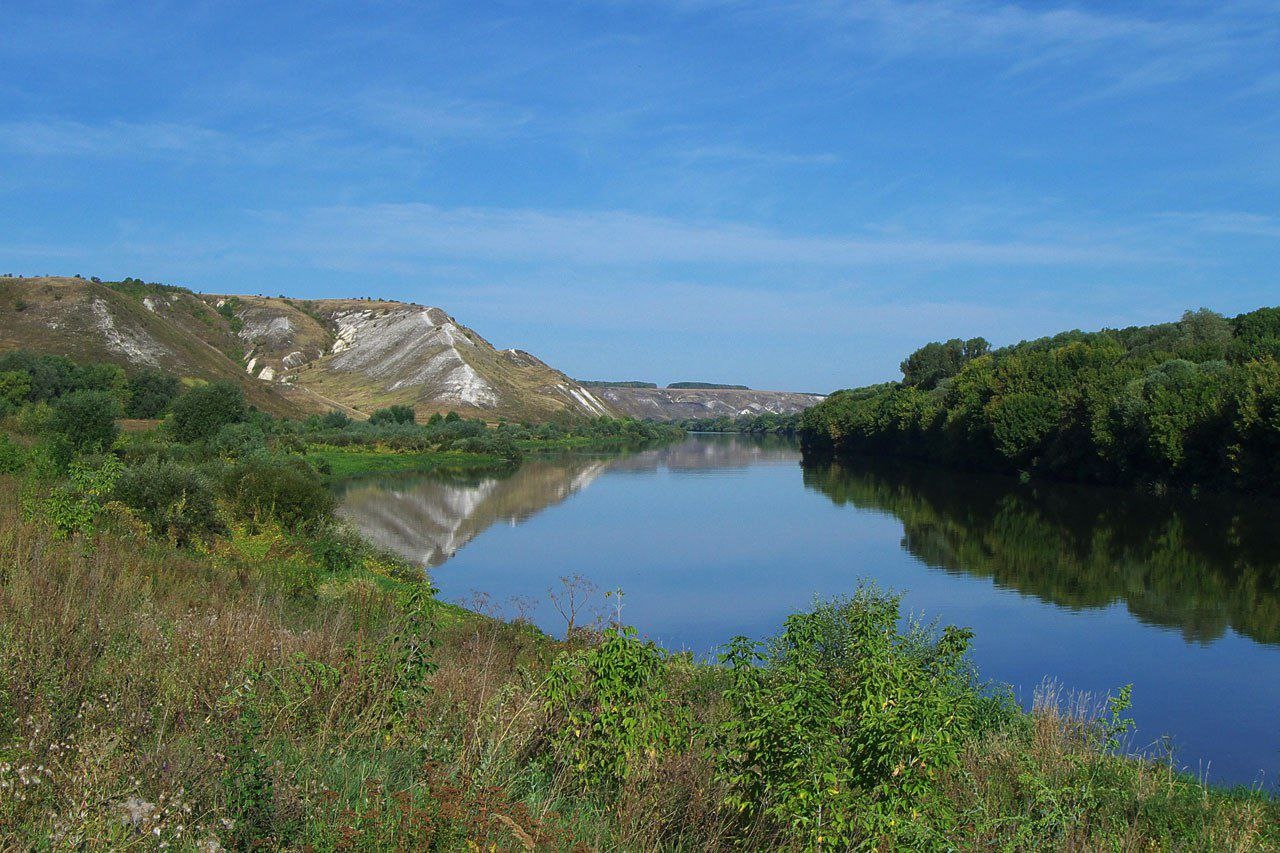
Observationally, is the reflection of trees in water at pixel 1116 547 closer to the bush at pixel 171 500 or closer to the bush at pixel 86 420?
the bush at pixel 171 500

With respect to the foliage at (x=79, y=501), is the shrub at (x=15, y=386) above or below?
above

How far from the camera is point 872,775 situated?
5.29m

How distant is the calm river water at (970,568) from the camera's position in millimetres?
15641

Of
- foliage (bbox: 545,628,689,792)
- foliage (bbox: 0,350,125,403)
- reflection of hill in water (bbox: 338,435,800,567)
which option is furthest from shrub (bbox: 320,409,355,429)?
foliage (bbox: 545,628,689,792)

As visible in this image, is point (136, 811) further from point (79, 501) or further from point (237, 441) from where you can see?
point (237, 441)

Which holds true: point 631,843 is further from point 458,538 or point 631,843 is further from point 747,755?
point 458,538

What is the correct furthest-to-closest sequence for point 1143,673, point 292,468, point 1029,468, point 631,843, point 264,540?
point 1029,468, point 292,468, point 264,540, point 1143,673, point 631,843

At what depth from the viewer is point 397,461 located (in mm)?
68438

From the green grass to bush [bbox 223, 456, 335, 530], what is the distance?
3053cm

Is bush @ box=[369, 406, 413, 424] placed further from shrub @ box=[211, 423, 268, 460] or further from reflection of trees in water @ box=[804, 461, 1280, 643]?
reflection of trees in water @ box=[804, 461, 1280, 643]

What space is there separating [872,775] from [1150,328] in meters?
84.4

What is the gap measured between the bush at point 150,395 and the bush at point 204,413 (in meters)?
9.30

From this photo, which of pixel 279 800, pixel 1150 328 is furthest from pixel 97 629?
pixel 1150 328

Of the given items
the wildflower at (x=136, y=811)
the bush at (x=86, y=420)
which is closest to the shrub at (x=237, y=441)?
the bush at (x=86, y=420)
